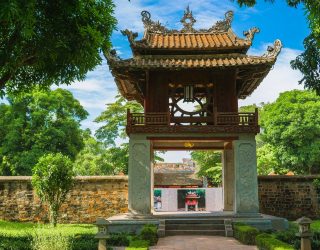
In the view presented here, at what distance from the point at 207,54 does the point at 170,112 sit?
10.2ft

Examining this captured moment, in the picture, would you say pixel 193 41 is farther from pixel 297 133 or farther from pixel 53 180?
pixel 297 133

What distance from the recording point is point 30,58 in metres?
12.0

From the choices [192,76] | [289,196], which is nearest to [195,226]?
[192,76]

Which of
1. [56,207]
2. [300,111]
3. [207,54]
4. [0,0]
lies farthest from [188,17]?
[300,111]

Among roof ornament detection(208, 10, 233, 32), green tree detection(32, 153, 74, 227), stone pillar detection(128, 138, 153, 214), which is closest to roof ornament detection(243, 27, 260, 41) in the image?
roof ornament detection(208, 10, 233, 32)

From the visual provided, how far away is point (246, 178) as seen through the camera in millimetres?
16641

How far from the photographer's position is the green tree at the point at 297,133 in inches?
1355

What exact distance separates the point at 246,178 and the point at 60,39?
371 inches

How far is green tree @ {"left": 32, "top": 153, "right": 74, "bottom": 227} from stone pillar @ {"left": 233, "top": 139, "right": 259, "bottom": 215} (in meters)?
7.97

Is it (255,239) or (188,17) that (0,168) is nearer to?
(188,17)

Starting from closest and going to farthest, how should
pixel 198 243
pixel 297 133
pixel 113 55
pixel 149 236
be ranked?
pixel 149 236 → pixel 198 243 → pixel 113 55 → pixel 297 133

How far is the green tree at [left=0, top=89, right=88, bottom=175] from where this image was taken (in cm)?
3284

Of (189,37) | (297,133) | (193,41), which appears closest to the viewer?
(193,41)

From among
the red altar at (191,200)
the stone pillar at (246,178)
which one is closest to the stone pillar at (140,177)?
the stone pillar at (246,178)
